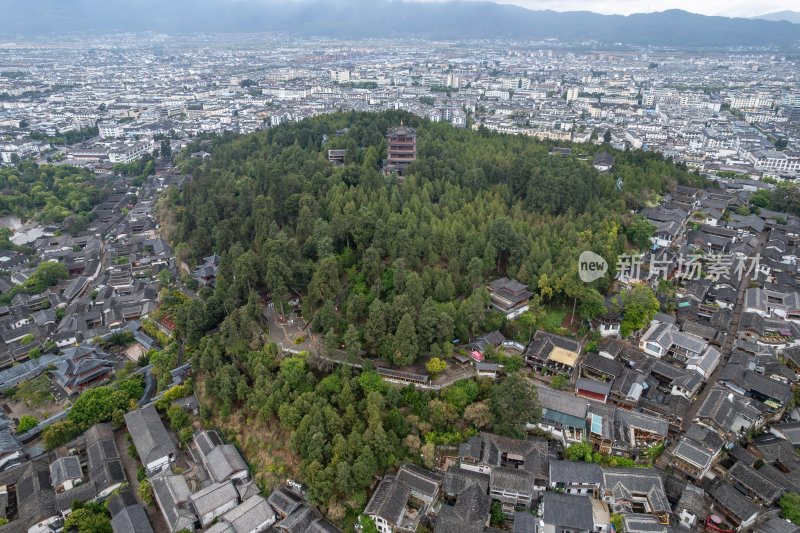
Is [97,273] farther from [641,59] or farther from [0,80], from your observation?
[641,59]

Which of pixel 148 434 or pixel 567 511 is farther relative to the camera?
pixel 148 434

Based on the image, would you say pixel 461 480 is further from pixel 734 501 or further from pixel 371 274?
pixel 371 274

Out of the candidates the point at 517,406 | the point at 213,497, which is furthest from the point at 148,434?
the point at 517,406

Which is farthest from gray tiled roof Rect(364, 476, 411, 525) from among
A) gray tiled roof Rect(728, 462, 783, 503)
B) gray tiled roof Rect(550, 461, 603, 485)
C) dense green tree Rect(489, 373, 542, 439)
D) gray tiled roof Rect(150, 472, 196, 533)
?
gray tiled roof Rect(728, 462, 783, 503)

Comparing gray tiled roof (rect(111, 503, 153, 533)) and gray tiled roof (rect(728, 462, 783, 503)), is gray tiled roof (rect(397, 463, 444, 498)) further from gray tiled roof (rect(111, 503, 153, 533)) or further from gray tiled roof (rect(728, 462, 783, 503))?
gray tiled roof (rect(728, 462, 783, 503))

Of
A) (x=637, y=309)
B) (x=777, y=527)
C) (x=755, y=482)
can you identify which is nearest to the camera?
(x=777, y=527)

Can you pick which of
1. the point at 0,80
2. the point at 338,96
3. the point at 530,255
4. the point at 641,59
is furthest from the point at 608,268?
the point at 641,59
